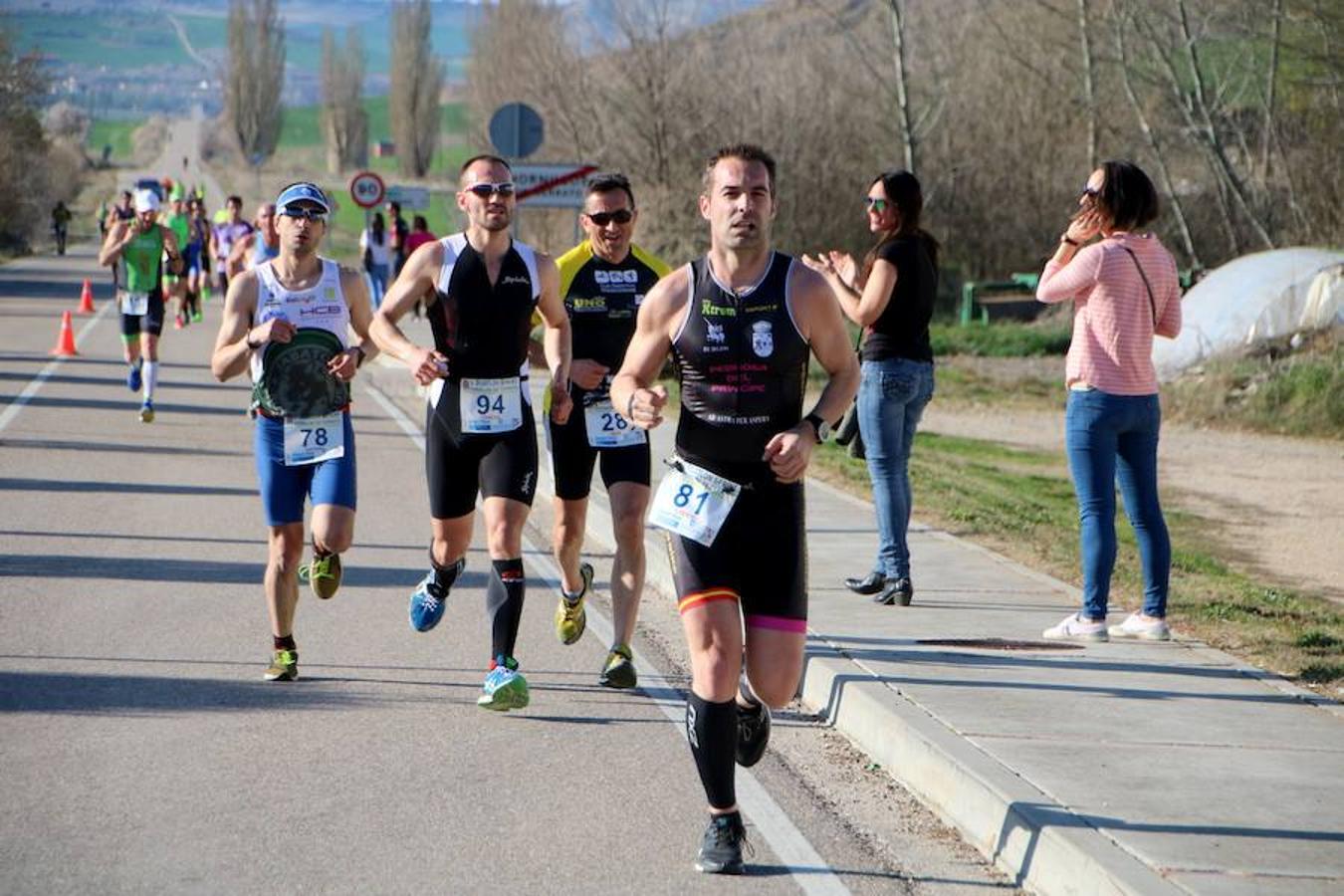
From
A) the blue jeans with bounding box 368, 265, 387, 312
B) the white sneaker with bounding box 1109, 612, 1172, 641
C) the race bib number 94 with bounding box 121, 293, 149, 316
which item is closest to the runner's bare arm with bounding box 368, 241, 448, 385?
the white sneaker with bounding box 1109, 612, 1172, 641

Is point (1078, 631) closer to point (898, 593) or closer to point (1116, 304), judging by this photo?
point (898, 593)

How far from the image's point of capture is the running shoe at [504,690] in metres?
8.05

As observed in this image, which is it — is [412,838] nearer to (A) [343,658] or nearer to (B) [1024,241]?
(A) [343,658]

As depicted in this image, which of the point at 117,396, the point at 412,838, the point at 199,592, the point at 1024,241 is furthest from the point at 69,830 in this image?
the point at 1024,241

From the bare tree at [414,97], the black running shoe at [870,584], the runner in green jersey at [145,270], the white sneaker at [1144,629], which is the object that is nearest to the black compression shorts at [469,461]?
the black running shoe at [870,584]

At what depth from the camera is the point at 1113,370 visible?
917cm

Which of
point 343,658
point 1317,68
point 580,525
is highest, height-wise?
point 1317,68

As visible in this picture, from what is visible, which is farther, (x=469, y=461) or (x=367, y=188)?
(x=367, y=188)

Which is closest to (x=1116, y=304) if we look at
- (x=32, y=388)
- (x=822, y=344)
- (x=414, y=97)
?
(x=822, y=344)

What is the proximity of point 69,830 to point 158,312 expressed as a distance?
46.2 ft

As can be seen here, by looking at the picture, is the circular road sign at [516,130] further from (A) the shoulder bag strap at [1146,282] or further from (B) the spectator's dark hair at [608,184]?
(A) the shoulder bag strap at [1146,282]

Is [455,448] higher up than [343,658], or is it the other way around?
[455,448]

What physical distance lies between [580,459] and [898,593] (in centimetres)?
218

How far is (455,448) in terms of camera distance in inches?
331
